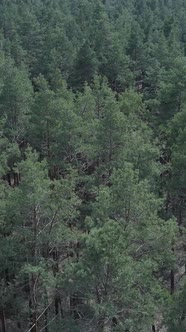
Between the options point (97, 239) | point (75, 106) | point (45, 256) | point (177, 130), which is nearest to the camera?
point (97, 239)

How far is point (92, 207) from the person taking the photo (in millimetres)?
24219

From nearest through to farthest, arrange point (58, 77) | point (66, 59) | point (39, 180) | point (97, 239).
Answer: point (97, 239), point (39, 180), point (58, 77), point (66, 59)

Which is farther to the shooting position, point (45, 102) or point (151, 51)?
point (151, 51)

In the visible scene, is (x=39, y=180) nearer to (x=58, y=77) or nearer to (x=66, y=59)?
(x=58, y=77)

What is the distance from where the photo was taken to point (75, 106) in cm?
3381

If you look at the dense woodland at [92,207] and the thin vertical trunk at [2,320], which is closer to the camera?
the dense woodland at [92,207]

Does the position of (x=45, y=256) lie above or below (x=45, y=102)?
below

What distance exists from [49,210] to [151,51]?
1246 inches

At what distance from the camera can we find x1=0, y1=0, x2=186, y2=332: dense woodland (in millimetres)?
19875

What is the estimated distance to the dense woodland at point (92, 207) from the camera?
19875 mm

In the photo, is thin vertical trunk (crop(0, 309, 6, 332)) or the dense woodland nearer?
the dense woodland

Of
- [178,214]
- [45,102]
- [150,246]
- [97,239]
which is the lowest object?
[178,214]

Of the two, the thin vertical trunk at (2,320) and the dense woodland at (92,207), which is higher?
the dense woodland at (92,207)

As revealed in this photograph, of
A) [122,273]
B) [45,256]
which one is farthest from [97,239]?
[45,256]
